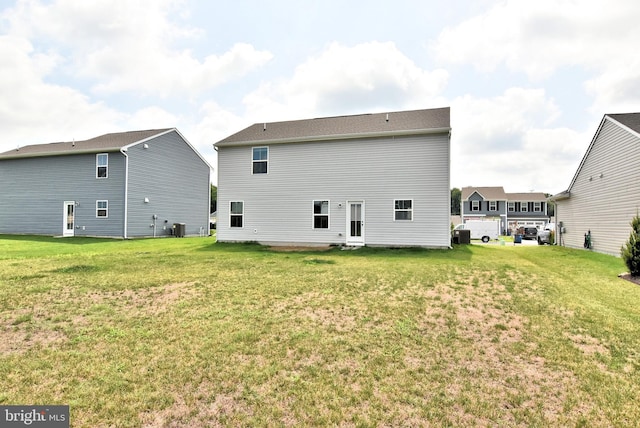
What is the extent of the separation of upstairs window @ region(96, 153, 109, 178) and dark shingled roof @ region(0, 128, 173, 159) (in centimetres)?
43

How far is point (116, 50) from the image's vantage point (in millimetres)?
13297

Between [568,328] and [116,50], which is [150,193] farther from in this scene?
[568,328]

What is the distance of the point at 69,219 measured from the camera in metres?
21.7

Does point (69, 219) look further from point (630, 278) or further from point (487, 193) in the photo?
point (487, 193)

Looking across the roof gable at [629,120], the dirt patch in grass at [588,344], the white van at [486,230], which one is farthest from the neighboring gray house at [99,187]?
the roof gable at [629,120]

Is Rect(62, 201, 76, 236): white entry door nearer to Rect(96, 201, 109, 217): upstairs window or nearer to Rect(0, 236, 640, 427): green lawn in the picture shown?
Rect(96, 201, 109, 217): upstairs window

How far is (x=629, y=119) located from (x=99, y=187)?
28207mm

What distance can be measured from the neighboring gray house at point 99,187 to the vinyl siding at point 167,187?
6cm

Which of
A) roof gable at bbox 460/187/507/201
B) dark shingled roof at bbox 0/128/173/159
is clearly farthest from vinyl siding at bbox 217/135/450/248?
roof gable at bbox 460/187/507/201

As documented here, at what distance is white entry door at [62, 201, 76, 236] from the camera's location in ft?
70.6

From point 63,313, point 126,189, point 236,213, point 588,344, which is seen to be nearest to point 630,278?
point 588,344

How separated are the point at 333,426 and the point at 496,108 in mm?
16867

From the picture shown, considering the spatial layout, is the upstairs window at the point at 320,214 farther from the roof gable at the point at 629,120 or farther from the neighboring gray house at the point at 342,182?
the roof gable at the point at 629,120

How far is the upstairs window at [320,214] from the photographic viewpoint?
1669 centimetres
